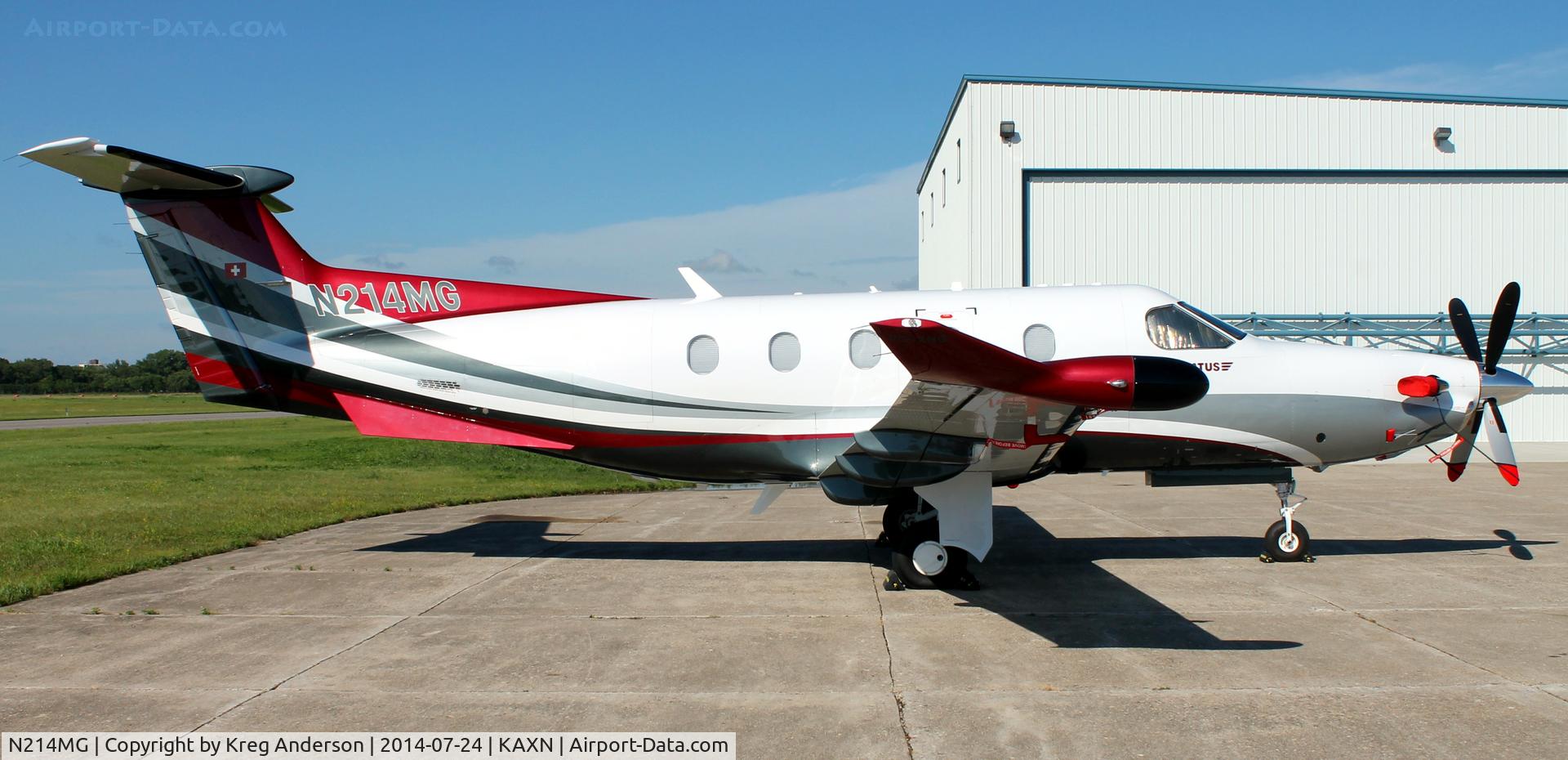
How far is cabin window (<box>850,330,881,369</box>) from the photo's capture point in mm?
9383

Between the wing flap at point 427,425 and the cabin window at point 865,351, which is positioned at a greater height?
the cabin window at point 865,351

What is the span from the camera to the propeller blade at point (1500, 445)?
9891mm

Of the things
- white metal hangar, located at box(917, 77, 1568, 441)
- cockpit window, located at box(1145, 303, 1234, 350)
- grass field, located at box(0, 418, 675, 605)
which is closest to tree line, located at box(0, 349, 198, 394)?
grass field, located at box(0, 418, 675, 605)

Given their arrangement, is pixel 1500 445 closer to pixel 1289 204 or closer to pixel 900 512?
pixel 900 512

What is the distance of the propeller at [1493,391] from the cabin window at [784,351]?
6861mm

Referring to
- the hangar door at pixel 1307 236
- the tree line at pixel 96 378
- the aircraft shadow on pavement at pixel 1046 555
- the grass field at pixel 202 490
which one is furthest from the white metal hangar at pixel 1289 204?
the tree line at pixel 96 378

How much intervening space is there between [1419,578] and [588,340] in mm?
8506

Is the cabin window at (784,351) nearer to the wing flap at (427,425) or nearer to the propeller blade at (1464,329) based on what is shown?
the wing flap at (427,425)

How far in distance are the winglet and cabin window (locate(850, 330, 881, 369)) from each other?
6.08 feet

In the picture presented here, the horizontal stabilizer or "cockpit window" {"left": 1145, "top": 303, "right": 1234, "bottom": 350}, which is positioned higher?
the horizontal stabilizer

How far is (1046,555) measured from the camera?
1047 centimetres

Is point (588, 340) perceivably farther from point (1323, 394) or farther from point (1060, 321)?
point (1323, 394)

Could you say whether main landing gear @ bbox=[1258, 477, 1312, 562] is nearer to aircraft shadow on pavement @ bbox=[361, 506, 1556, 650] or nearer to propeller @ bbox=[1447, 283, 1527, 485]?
aircraft shadow on pavement @ bbox=[361, 506, 1556, 650]

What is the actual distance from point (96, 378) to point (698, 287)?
13053 cm
